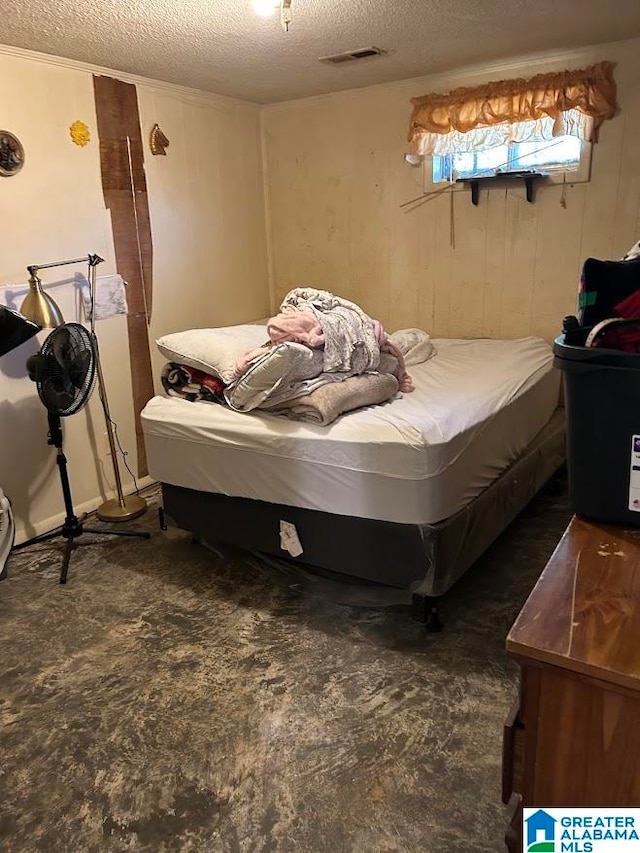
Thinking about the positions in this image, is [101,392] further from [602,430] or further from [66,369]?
[602,430]

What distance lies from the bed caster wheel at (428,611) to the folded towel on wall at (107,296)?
2284 millimetres

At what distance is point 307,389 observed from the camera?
8.16 feet

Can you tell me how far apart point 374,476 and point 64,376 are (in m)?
1.52

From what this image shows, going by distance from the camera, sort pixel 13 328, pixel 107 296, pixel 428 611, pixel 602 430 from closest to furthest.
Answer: pixel 602 430, pixel 428 611, pixel 13 328, pixel 107 296

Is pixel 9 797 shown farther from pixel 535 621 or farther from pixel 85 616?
pixel 535 621

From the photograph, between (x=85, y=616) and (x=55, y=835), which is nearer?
(x=55, y=835)

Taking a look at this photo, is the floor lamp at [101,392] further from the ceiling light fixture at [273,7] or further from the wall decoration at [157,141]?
the ceiling light fixture at [273,7]

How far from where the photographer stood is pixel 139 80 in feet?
11.4

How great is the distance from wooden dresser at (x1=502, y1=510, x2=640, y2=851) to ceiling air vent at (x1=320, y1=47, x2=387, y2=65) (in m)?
3.01

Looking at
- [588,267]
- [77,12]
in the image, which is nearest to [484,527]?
[588,267]

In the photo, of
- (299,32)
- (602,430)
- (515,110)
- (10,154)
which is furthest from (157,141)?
(602,430)

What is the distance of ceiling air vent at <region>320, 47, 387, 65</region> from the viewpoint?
10.3ft

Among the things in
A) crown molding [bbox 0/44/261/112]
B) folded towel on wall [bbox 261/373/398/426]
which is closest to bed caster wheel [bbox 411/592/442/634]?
folded towel on wall [bbox 261/373/398/426]

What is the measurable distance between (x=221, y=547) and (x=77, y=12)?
2325 millimetres
